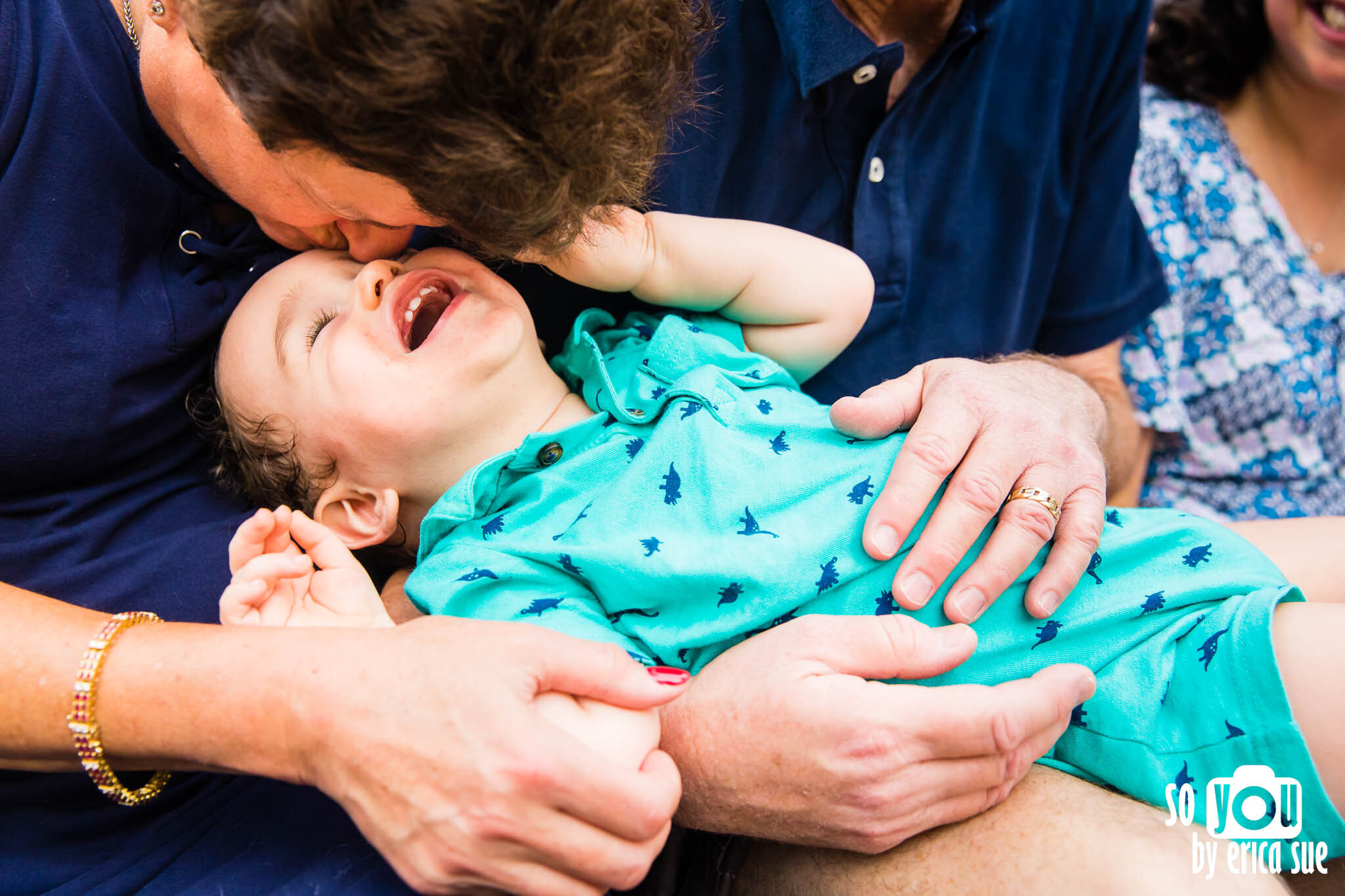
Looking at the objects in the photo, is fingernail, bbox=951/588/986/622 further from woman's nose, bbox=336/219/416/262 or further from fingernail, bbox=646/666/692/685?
woman's nose, bbox=336/219/416/262

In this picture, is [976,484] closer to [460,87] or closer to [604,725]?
[604,725]

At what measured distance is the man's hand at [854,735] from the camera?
110 cm

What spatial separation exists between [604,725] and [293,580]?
53 cm

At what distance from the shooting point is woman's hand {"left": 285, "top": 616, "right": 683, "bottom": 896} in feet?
3.15

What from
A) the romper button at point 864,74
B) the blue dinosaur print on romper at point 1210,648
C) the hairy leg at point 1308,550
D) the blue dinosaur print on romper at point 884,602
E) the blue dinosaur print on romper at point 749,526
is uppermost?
the romper button at point 864,74

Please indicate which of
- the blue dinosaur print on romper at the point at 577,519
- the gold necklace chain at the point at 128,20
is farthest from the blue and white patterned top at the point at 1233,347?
the gold necklace chain at the point at 128,20

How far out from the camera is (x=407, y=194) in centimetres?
115

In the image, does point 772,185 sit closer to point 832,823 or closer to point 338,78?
point 338,78

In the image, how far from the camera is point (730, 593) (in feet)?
4.20

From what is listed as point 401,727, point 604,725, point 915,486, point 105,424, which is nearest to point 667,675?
point 604,725

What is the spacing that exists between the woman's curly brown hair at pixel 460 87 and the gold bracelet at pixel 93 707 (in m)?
0.62

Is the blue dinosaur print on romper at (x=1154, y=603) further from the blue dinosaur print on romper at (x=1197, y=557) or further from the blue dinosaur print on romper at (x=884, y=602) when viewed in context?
the blue dinosaur print on romper at (x=884, y=602)

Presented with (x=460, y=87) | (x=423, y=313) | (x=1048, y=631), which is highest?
(x=460, y=87)

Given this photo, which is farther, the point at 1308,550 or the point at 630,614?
the point at 1308,550
